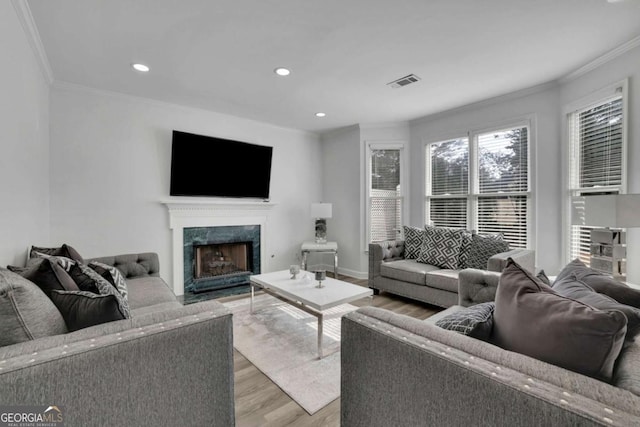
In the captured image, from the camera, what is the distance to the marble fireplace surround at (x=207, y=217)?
11.9 ft

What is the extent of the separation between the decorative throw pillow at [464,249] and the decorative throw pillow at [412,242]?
0.53 m

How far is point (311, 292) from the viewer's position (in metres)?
2.50

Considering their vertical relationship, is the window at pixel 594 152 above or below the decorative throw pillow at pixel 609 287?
above

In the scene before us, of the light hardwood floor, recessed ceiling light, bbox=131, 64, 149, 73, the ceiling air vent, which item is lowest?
the light hardwood floor

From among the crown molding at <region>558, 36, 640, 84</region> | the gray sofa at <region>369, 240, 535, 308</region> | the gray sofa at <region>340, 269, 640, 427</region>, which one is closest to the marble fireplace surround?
the gray sofa at <region>369, 240, 535, 308</region>

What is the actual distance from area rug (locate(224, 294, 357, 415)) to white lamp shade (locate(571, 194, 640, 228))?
7.08 feet

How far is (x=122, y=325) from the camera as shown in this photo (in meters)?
1.01

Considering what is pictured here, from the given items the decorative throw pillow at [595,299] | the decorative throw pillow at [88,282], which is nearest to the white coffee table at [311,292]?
the decorative throw pillow at [88,282]

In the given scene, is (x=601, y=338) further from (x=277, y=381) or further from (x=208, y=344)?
(x=277, y=381)

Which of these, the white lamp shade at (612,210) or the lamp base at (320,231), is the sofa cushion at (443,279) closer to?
the white lamp shade at (612,210)

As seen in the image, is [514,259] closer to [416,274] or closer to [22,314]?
[416,274]

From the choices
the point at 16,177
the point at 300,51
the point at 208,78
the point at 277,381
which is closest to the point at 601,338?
the point at 277,381

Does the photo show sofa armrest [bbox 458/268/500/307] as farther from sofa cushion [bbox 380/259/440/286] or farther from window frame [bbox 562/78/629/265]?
window frame [bbox 562/78/629/265]

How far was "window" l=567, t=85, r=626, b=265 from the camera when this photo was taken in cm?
256
